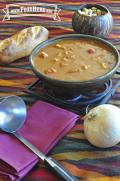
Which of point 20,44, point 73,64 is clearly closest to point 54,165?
point 73,64

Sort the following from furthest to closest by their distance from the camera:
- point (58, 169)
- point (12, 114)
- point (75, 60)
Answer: point (75, 60)
point (12, 114)
point (58, 169)

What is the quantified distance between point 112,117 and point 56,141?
150mm

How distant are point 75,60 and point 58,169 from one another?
0.36m

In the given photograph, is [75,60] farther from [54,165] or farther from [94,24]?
[54,165]

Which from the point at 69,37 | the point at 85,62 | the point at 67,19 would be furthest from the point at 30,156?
the point at 67,19

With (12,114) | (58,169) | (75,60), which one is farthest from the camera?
(75,60)

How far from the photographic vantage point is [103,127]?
2.38ft

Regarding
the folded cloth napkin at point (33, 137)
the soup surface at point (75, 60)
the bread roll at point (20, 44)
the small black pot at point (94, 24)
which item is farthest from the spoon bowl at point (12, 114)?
the small black pot at point (94, 24)

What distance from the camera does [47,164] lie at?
2.28ft

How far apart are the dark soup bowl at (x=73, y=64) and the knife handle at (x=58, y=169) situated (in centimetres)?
21

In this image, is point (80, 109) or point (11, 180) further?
point (80, 109)

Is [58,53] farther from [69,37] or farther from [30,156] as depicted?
[30,156]

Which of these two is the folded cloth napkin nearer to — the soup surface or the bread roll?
the soup surface

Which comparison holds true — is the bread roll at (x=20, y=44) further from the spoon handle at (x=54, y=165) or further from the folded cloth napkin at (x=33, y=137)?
the spoon handle at (x=54, y=165)
